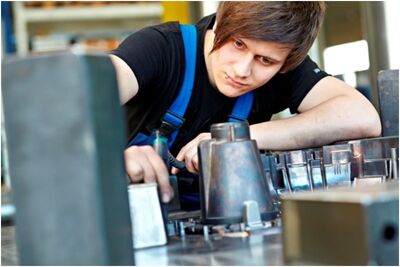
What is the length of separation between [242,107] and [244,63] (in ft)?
0.92

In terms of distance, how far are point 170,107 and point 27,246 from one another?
1.09m

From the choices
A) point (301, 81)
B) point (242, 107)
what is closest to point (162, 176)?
point (242, 107)

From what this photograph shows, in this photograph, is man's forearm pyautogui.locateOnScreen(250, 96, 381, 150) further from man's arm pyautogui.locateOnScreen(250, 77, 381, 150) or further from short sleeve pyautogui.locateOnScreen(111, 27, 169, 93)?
short sleeve pyautogui.locateOnScreen(111, 27, 169, 93)

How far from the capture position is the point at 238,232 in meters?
0.99

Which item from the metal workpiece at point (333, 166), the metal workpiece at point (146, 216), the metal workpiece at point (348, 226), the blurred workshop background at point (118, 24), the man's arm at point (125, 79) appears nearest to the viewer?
the metal workpiece at point (348, 226)

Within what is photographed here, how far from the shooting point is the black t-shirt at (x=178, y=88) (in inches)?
65.1

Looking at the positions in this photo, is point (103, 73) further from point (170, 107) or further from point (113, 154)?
point (170, 107)

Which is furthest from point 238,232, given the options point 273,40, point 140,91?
point 140,91

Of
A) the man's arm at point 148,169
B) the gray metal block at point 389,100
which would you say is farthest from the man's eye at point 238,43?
the man's arm at point 148,169

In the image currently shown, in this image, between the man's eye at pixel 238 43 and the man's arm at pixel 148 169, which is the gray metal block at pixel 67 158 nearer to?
the man's arm at pixel 148 169

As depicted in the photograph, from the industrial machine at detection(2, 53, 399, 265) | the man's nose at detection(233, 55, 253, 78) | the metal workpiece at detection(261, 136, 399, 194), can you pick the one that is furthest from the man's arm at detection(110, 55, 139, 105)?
the industrial machine at detection(2, 53, 399, 265)

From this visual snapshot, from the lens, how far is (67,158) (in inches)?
24.2

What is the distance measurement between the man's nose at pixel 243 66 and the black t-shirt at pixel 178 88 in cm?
22

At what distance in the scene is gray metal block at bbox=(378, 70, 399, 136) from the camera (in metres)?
1.59
